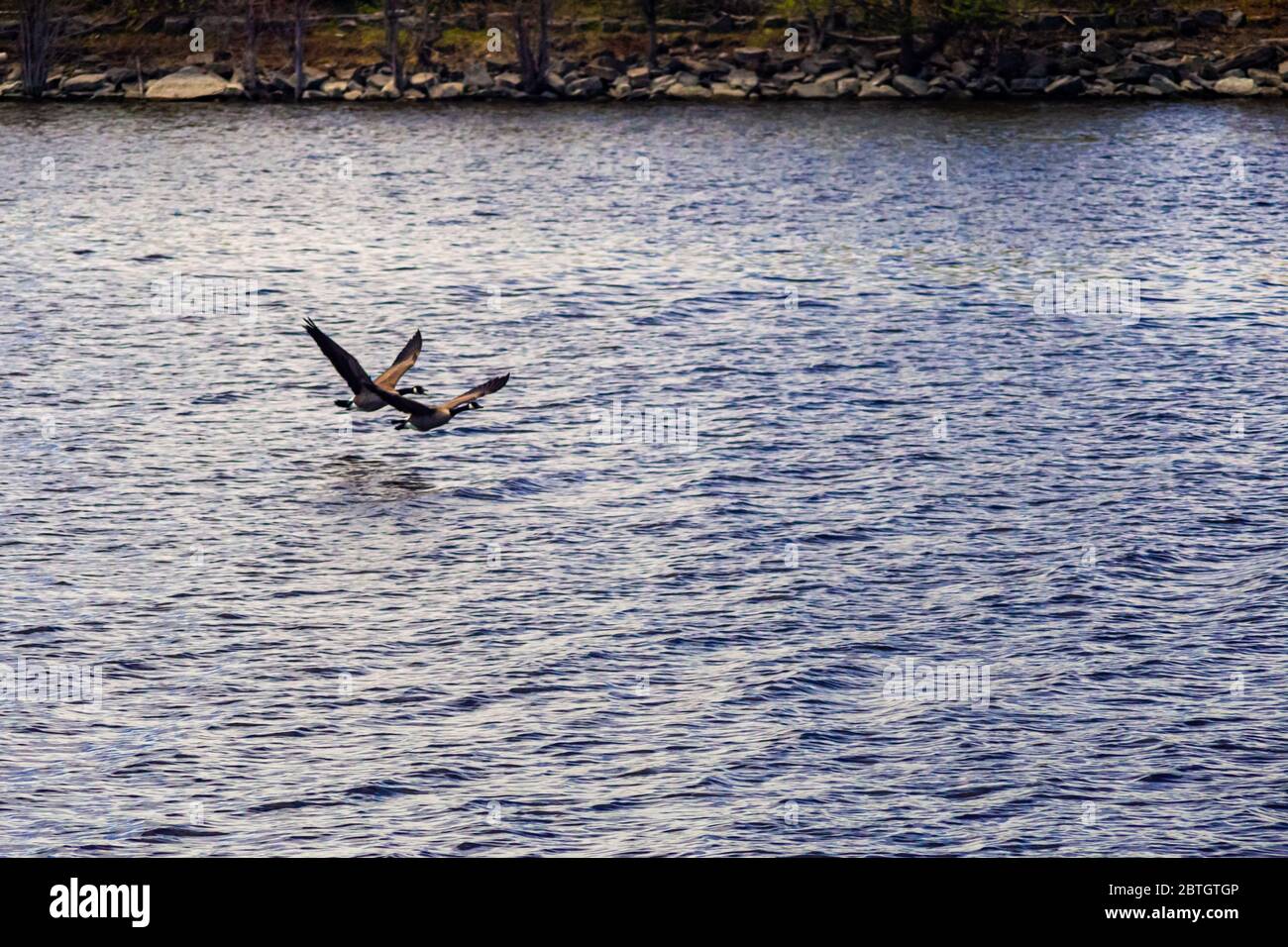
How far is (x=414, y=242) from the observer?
2247 inches

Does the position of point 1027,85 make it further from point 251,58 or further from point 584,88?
point 251,58

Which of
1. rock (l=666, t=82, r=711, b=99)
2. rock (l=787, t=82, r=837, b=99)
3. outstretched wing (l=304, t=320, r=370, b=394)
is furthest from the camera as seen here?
rock (l=666, t=82, r=711, b=99)

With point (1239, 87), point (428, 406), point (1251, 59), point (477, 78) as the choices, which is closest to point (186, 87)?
point (477, 78)

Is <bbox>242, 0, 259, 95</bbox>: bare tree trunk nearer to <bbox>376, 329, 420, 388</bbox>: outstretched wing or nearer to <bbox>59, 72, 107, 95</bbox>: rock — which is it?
<bbox>59, 72, 107, 95</bbox>: rock

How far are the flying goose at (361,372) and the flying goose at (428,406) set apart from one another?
0.21 m

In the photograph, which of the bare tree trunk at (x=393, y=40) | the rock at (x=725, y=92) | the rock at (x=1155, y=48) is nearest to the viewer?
the rock at (x=1155, y=48)

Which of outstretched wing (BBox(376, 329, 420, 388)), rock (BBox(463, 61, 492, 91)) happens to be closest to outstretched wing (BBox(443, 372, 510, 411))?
outstretched wing (BBox(376, 329, 420, 388))

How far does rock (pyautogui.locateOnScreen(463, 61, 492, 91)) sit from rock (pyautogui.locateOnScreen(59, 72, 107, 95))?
18.0 metres

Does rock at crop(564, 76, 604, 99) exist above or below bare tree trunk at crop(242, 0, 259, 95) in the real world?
below

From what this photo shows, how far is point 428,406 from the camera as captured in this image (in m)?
31.1

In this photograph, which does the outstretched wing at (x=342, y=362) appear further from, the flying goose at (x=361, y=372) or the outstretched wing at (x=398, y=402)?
the outstretched wing at (x=398, y=402)

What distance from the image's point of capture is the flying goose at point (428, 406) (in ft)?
98.3

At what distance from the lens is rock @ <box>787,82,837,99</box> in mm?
91625

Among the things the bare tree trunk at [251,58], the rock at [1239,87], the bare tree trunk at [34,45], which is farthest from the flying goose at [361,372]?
the bare tree trunk at [34,45]
